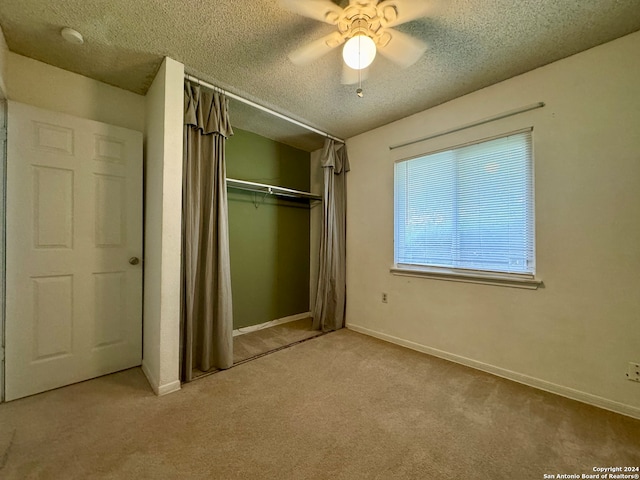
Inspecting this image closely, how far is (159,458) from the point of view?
129 cm

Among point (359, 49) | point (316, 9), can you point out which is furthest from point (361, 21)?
point (316, 9)

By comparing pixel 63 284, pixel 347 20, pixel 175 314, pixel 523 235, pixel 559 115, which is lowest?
pixel 175 314

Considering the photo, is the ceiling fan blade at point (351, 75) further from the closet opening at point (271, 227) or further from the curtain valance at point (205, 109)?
the curtain valance at point (205, 109)

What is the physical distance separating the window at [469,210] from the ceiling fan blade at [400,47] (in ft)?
3.27

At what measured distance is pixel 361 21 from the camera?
1.47m

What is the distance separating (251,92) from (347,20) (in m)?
1.19

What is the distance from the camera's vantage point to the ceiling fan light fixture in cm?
146

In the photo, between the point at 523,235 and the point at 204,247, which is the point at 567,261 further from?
the point at 204,247

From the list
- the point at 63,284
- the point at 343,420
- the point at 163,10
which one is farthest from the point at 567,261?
the point at 63,284

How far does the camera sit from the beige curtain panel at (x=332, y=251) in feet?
10.5

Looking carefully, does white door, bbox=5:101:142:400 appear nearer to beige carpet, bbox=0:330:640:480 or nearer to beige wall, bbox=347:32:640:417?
beige carpet, bbox=0:330:640:480

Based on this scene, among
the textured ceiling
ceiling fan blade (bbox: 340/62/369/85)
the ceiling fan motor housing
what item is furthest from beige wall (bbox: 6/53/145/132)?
the ceiling fan motor housing

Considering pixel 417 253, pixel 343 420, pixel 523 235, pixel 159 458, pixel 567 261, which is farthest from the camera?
pixel 417 253

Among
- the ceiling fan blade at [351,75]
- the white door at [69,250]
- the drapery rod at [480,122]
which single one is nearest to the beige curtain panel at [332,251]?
the drapery rod at [480,122]
